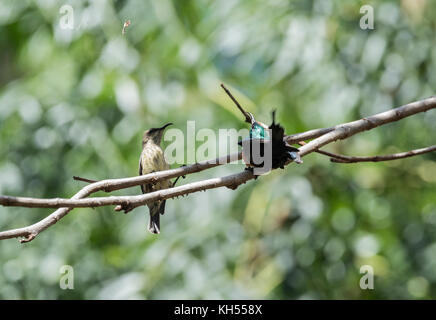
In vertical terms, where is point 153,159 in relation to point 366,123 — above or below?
above

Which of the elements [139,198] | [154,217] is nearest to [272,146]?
[139,198]

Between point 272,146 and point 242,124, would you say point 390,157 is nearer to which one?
point 272,146

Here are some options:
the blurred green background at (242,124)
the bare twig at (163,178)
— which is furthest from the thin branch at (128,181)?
the blurred green background at (242,124)

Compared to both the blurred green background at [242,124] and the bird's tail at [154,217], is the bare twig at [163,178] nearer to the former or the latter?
the bird's tail at [154,217]

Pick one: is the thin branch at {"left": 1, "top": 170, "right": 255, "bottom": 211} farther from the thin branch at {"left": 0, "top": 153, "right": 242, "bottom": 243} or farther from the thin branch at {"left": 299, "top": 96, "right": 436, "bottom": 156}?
the thin branch at {"left": 299, "top": 96, "right": 436, "bottom": 156}

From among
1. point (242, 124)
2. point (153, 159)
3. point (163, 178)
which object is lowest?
point (163, 178)

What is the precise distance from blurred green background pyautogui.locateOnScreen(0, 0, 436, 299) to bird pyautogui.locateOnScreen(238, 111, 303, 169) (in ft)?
10.8

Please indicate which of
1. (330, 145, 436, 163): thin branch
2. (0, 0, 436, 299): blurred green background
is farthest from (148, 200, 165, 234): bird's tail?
(330, 145, 436, 163): thin branch

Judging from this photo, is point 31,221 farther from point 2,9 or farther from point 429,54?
point 429,54

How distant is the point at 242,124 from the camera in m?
6.54

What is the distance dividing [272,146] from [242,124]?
385 centimetres
